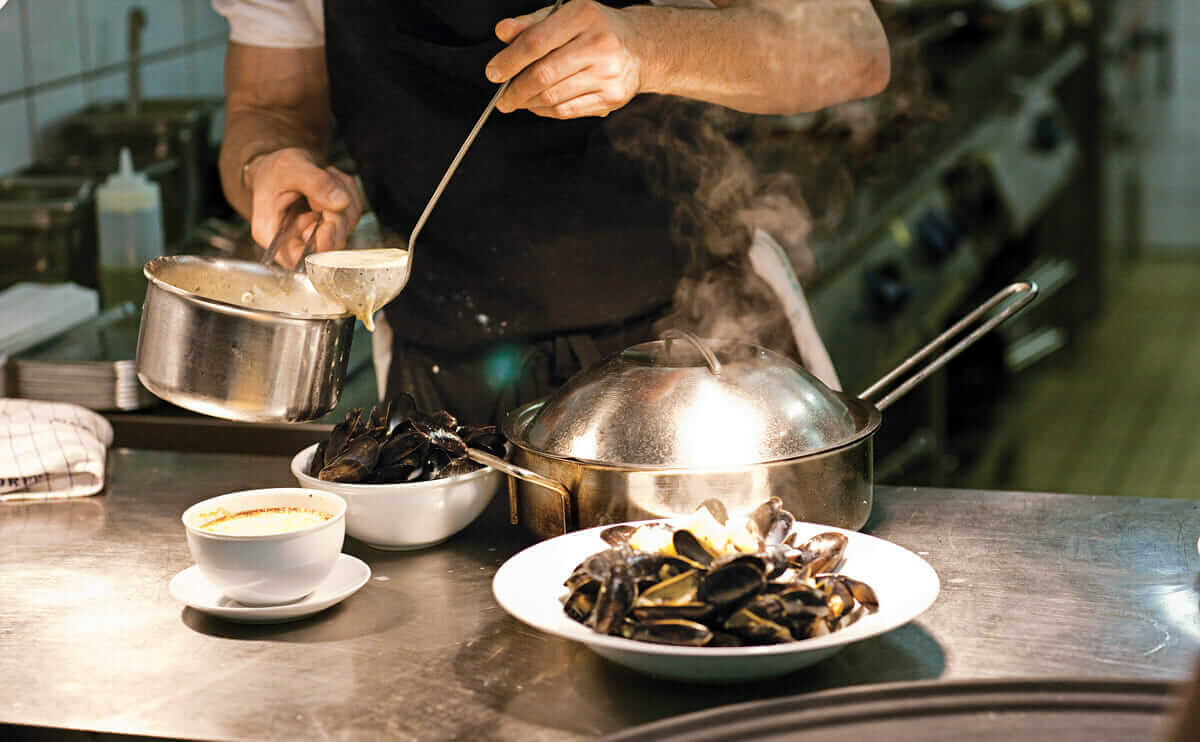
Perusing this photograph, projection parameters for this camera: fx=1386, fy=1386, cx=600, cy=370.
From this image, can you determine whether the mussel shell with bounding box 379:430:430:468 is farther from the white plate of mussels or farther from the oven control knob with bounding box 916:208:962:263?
the oven control knob with bounding box 916:208:962:263

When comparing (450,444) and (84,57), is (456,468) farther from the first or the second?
(84,57)

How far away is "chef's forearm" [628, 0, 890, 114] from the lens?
154 cm

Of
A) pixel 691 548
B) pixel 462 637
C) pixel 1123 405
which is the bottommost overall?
pixel 1123 405

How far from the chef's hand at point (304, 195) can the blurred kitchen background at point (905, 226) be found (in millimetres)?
275

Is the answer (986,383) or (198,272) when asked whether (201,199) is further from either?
(986,383)

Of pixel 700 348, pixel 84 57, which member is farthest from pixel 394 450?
pixel 84 57

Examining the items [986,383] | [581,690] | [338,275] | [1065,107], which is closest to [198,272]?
[338,275]

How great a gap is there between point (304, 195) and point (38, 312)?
638 mm

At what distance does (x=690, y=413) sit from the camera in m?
1.34

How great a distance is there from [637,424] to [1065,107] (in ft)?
14.6

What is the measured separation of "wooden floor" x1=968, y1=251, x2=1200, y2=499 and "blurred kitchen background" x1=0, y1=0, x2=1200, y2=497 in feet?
0.04

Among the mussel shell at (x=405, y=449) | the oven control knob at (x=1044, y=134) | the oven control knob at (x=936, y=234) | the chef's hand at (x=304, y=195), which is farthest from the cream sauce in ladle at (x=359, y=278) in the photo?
the oven control knob at (x=1044, y=134)

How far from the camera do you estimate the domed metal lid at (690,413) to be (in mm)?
1326

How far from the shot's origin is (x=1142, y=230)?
6.48 m
